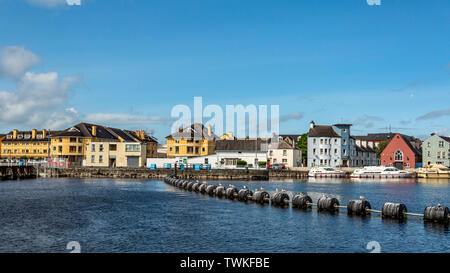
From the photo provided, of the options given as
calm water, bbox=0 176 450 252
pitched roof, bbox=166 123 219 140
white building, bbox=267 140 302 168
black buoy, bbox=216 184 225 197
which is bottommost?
calm water, bbox=0 176 450 252

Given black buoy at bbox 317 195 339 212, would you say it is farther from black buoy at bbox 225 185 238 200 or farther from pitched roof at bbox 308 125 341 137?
pitched roof at bbox 308 125 341 137

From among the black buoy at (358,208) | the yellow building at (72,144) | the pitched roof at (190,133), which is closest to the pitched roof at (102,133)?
the yellow building at (72,144)

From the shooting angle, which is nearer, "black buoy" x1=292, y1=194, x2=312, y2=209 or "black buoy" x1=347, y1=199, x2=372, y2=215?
"black buoy" x1=347, y1=199, x2=372, y2=215

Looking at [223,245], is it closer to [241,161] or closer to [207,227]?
[207,227]

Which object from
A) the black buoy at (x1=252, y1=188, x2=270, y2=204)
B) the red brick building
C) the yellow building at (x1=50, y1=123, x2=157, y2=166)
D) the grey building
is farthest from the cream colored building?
the grey building

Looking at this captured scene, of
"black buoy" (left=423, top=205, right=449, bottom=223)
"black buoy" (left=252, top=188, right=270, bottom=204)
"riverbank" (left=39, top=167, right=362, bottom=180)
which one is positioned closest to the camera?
"black buoy" (left=423, top=205, right=449, bottom=223)

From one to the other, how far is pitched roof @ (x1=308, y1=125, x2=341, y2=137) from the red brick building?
54.9ft

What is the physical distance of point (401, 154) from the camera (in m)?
133

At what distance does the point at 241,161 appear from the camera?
388 feet

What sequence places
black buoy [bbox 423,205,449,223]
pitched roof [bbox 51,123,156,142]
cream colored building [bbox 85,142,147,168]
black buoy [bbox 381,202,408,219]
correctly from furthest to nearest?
pitched roof [bbox 51,123,156,142], cream colored building [bbox 85,142,147,168], black buoy [bbox 381,202,408,219], black buoy [bbox 423,205,449,223]

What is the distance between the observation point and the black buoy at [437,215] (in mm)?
31234

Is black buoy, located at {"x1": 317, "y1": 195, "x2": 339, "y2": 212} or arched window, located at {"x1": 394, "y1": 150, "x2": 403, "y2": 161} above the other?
arched window, located at {"x1": 394, "y1": 150, "x2": 403, "y2": 161}

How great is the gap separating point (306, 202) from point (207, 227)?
46.9 feet

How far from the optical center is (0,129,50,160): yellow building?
16688 centimetres
